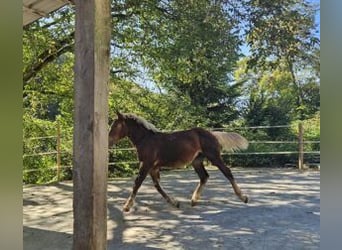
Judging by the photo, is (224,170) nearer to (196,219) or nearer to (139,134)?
(196,219)

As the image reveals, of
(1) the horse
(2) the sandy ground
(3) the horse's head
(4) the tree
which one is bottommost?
(2) the sandy ground

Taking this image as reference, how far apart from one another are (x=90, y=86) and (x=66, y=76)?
5.73 m

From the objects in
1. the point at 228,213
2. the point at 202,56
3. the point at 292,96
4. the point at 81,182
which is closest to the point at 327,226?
the point at 81,182

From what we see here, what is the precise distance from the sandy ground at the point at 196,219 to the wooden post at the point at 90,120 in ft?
4.29

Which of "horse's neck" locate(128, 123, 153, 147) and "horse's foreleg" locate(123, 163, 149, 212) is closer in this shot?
"horse's foreleg" locate(123, 163, 149, 212)

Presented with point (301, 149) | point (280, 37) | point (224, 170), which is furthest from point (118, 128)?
point (301, 149)

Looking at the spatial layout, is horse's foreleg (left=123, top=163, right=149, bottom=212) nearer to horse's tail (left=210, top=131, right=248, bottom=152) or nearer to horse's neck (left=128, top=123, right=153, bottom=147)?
horse's neck (left=128, top=123, right=153, bottom=147)

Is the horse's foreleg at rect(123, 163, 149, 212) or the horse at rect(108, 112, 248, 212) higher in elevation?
the horse at rect(108, 112, 248, 212)

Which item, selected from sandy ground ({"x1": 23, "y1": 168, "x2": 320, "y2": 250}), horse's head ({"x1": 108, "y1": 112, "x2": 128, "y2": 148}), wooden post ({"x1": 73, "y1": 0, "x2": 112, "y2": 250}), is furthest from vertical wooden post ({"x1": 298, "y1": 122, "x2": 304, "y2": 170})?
wooden post ({"x1": 73, "y1": 0, "x2": 112, "y2": 250})

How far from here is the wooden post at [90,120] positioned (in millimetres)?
1591

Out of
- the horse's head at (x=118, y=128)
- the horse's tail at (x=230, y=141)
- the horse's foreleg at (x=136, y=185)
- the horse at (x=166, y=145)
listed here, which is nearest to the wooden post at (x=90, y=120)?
the horse's foreleg at (x=136, y=185)

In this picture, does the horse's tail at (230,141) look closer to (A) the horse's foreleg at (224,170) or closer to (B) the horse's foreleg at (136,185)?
(A) the horse's foreleg at (224,170)

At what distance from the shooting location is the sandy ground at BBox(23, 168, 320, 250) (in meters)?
2.96

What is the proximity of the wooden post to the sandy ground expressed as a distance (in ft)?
4.29
